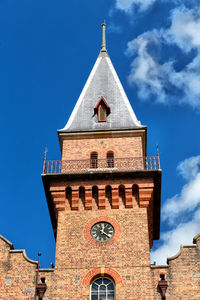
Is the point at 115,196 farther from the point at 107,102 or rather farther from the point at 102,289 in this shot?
the point at 107,102

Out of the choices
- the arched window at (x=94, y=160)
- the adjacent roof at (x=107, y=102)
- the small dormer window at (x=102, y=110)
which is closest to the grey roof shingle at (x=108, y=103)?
the adjacent roof at (x=107, y=102)

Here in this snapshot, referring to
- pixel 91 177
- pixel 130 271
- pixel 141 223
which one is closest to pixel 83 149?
pixel 91 177

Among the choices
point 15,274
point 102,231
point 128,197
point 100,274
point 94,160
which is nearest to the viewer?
point 100,274

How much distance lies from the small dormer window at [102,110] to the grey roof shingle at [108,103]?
24 cm

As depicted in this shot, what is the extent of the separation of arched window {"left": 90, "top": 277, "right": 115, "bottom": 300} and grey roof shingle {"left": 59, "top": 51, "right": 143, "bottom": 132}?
1090cm

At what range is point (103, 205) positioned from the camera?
31.0 m

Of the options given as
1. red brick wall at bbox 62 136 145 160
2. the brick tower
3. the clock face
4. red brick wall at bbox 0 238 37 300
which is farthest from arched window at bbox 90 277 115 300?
red brick wall at bbox 62 136 145 160

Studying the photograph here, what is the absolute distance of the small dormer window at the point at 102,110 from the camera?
37.1 metres

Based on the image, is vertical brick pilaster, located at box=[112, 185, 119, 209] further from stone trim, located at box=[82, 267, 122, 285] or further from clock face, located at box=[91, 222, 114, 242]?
stone trim, located at box=[82, 267, 122, 285]

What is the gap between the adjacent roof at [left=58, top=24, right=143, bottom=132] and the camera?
3644 centimetres

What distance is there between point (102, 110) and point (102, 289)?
44.0 feet

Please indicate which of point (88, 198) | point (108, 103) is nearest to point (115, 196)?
point (88, 198)

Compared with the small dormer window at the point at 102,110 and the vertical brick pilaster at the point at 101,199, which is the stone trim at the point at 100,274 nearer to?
the vertical brick pilaster at the point at 101,199

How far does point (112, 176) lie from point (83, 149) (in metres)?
3.99
